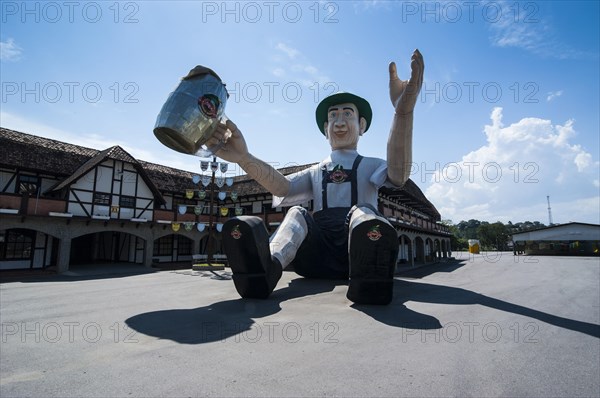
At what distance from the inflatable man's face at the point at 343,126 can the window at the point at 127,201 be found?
13.3 metres

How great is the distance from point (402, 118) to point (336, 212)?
6.90ft

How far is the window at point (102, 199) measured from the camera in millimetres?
15172

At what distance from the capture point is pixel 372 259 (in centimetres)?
407

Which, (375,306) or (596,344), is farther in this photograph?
(375,306)

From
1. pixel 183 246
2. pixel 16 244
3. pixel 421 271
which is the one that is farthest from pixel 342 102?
pixel 183 246

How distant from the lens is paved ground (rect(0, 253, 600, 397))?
2.12 m

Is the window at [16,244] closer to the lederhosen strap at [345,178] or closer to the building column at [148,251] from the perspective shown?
the building column at [148,251]

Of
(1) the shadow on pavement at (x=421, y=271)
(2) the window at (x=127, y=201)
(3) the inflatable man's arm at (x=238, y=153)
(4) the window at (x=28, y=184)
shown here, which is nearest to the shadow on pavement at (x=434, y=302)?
(3) the inflatable man's arm at (x=238, y=153)

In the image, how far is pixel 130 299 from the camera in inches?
211

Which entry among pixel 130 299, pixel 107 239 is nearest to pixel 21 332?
pixel 130 299

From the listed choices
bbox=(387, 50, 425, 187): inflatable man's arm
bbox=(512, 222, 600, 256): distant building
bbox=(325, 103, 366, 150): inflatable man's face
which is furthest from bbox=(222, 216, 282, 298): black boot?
bbox=(512, 222, 600, 256): distant building

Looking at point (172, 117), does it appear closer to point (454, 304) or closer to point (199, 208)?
point (454, 304)

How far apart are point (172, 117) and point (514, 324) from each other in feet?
15.2

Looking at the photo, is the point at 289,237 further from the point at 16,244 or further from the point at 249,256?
the point at 16,244
